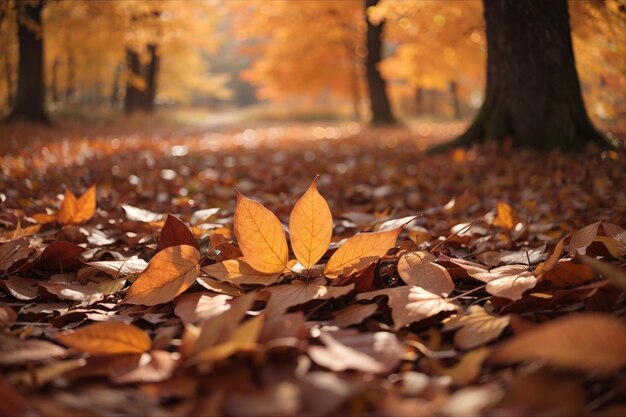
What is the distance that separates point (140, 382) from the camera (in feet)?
2.85

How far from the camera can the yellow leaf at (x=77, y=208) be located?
6.51 feet

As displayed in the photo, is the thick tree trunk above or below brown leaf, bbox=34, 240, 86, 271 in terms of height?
above

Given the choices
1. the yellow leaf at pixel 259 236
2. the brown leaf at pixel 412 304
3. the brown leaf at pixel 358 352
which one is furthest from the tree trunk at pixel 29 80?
the brown leaf at pixel 358 352

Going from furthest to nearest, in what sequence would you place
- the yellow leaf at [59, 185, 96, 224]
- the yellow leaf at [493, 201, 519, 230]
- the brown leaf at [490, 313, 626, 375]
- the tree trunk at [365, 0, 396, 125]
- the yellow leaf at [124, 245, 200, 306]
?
the tree trunk at [365, 0, 396, 125]
the yellow leaf at [59, 185, 96, 224]
the yellow leaf at [493, 201, 519, 230]
the yellow leaf at [124, 245, 200, 306]
the brown leaf at [490, 313, 626, 375]

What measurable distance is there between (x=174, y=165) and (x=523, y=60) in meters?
3.49

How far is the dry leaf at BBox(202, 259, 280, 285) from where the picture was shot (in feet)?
4.10

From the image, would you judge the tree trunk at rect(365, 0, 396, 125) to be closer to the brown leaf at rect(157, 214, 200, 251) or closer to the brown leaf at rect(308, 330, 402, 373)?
the brown leaf at rect(157, 214, 200, 251)

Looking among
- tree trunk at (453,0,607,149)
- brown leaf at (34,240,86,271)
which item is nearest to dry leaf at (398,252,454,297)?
brown leaf at (34,240,86,271)

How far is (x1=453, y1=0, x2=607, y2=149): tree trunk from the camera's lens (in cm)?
482

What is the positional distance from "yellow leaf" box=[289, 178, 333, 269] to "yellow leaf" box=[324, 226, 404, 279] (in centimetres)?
7

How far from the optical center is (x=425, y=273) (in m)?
Result: 1.24

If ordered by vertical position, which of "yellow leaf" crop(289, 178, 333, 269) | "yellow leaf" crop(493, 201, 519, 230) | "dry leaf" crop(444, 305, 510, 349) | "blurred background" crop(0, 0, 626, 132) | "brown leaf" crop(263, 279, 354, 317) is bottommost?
"dry leaf" crop(444, 305, 510, 349)

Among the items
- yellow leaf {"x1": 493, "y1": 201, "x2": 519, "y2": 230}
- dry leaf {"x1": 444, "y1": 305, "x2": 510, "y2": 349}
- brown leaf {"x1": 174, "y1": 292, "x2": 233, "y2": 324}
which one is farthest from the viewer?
yellow leaf {"x1": 493, "y1": 201, "x2": 519, "y2": 230}

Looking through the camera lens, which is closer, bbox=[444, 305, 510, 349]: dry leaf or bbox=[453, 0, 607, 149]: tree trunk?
bbox=[444, 305, 510, 349]: dry leaf
